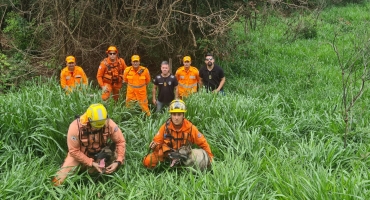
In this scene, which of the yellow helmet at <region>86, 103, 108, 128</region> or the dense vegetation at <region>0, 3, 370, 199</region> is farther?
the yellow helmet at <region>86, 103, 108, 128</region>

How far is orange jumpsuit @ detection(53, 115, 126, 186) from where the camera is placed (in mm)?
4441

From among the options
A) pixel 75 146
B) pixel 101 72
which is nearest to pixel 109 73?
pixel 101 72

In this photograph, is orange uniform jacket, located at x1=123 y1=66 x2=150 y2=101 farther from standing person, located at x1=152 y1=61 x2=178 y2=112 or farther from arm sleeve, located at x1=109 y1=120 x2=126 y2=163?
arm sleeve, located at x1=109 y1=120 x2=126 y2=163

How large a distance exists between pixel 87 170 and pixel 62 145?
29.0 inches

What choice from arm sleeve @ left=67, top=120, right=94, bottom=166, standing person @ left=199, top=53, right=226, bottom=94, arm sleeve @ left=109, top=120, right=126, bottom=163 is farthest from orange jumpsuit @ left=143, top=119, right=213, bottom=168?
standing person @ left=199, top=53, right=226, bottom=94

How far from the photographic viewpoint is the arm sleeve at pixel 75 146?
175 inches

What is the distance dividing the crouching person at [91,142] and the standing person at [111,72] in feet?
8.30

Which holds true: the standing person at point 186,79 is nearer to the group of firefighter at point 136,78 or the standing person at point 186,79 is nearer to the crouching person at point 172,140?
the group of firefighter at point 136,78

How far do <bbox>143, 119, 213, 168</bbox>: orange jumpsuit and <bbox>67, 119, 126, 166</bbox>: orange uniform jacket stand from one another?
1.45ft

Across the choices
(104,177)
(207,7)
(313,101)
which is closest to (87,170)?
(104,177)

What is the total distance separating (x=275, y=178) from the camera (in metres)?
4.00

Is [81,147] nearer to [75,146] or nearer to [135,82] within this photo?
[75,146]

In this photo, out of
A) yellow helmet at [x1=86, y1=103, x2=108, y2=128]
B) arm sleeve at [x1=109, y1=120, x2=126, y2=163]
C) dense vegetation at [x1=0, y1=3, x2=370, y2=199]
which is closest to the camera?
dense vegetation at [x1=0, y1=3, x2=370, y2=199]

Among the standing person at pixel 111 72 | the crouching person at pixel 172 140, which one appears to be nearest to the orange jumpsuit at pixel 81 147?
the crouching person at pixel 172 140
